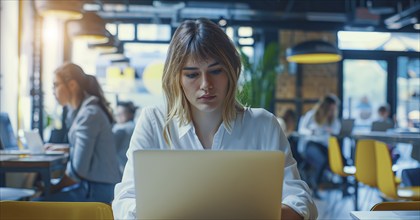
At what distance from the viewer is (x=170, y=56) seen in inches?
70.9

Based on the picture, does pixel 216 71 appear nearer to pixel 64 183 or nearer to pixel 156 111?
pixel 156 111

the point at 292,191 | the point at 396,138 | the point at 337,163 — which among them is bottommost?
the point at 337,163

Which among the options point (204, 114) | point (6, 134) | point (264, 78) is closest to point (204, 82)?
point (204, 114)

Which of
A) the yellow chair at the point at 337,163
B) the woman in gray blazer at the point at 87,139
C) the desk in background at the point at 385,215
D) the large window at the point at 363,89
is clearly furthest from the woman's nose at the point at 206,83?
the large window at the point at 363,89

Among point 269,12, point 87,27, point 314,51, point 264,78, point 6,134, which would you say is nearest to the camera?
point 6,134

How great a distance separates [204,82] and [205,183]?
62 centimetres

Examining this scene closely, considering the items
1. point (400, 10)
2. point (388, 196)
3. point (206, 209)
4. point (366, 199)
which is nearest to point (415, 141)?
point (388, 196)

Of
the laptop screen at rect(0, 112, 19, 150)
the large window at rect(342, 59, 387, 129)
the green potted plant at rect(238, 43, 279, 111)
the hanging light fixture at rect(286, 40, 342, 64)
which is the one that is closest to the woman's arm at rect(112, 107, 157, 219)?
the laptop screen at rect(0, 112, 19, 150)

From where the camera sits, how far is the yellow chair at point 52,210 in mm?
1579

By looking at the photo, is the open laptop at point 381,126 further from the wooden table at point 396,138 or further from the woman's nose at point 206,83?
the woman's nose at point 206,83

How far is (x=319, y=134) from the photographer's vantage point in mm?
8758

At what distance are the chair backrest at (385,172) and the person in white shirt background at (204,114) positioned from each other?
2.58 meters

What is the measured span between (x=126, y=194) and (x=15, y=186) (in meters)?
4.03

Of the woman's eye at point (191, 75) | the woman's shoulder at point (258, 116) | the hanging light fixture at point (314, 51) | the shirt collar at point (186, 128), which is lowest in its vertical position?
the shirt collar at point (186, 128)
